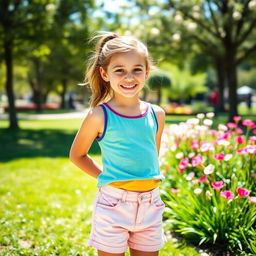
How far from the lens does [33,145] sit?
33.8 ft

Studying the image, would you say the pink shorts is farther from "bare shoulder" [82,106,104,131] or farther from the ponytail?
the ponytail

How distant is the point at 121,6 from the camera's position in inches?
534

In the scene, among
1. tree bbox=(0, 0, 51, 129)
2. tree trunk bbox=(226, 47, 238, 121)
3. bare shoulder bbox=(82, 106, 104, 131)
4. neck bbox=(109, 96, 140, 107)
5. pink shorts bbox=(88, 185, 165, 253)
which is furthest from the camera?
tree trunk bbox=(226, 47, 238, 121)

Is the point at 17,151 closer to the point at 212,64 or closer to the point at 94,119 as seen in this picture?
the point at 94,119

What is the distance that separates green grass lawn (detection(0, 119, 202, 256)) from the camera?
3260 millimetres

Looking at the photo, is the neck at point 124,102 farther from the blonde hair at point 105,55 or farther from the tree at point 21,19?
the tree at point 21,19

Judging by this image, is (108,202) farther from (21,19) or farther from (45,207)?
(21,19)

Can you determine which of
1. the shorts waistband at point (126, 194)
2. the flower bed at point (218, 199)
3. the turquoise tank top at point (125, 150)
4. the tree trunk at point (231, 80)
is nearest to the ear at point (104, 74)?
the turquoise tank top at point (125, 150)

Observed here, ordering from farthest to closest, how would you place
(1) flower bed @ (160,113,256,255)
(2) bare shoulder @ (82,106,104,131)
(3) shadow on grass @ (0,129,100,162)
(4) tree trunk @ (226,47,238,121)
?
(4) tree trunk @ (226,47,238,121) < (3) shadow on grass @ (0,129,100,162) < (1) flower bed @ (160,113,256,255) < (2) bare shoulder @ (82,106,104,131)

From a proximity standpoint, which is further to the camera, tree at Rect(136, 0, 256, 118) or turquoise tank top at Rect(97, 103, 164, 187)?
tree at Rect(136, 0, 256, 118)

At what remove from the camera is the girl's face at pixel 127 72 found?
2.04 m

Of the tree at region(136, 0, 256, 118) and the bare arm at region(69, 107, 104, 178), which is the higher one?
the tree at region(136, 0, 256, 118)

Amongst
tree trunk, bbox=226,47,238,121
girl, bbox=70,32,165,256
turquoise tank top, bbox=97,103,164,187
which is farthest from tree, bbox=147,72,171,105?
tree trunk, bbox=226,47,238,121

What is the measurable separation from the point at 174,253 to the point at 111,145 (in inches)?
63.5
